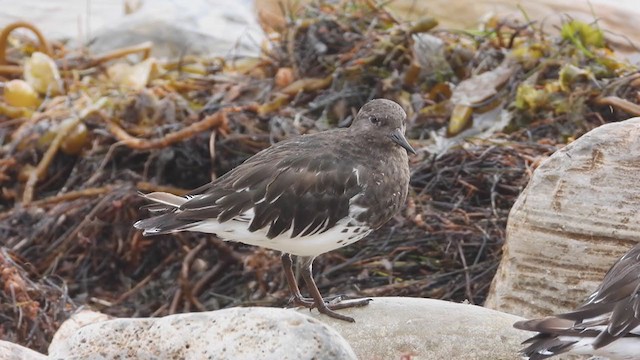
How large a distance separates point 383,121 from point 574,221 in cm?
80

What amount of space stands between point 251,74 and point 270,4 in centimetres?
321

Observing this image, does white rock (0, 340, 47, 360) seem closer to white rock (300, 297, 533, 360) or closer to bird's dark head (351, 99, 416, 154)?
white rock (300, 297, 533, 360)

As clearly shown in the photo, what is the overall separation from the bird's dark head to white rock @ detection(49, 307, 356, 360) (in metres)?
1.26

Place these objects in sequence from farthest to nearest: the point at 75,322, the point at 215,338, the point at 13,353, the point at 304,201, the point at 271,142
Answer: the point at 271,142, the point at 75,322, the point at 304,201, the point at 13,353, the point at 215,338

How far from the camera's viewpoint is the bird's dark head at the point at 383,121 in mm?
4020

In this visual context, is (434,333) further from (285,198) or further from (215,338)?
(215,338)

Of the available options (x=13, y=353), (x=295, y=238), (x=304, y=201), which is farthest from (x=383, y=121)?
(x=13, y=353)

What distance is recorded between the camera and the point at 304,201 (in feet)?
12.5

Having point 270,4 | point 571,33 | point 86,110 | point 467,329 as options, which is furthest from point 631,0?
point 467,329

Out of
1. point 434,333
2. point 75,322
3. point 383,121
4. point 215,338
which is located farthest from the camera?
point 75,322

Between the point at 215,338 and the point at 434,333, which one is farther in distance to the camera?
the point at 434,333

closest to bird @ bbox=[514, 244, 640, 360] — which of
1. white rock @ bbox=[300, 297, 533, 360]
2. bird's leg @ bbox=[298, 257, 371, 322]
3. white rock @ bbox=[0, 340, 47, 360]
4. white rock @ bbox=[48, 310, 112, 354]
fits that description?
white rock @ bbox=[300, 297, 533, 360]

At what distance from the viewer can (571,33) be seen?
5527 mm

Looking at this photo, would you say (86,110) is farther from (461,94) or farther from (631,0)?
(631,0)
